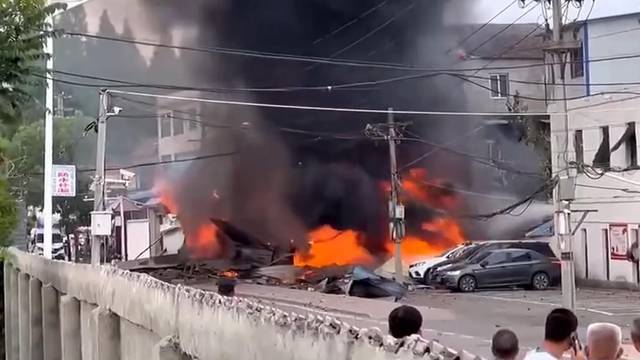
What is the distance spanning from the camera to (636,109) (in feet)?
92.4

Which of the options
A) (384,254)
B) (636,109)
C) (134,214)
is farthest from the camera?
(134,214)

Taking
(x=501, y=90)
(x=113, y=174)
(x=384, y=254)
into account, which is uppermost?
(x=501, y=90)

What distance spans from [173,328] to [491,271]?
2696 cm

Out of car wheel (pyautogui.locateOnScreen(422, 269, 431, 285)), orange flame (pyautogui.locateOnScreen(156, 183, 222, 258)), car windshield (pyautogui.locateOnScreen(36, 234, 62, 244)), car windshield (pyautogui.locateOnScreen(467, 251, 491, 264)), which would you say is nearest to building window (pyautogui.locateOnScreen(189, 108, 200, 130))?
orange flame (pyautogui.locateOnScreen(156, 183, 222, 258))

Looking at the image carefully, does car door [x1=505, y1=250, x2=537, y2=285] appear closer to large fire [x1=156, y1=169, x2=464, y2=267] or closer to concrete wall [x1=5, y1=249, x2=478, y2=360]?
large fire [x1=156, y1=169, x2=464, y2=267]

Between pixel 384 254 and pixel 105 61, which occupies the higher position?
pixel 105 61

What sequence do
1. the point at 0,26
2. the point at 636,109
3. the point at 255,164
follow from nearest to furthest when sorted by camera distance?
the point at 0,26 → the point at 636,109 → the point at 255,164

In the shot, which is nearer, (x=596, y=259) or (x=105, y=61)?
(x=596, y=259)

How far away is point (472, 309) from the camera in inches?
926

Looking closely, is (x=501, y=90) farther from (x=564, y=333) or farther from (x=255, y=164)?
(x=564, y=333)

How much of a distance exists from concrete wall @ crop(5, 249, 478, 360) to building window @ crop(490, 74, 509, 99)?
3424 cm

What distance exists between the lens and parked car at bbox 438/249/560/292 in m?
30.2

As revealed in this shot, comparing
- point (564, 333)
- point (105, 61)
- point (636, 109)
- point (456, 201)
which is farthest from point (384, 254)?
point (564, 333)

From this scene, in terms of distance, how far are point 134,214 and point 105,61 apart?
862 cm
